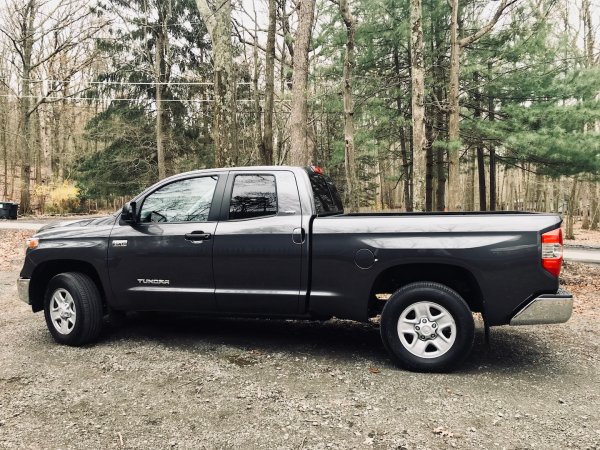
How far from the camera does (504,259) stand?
153 inches

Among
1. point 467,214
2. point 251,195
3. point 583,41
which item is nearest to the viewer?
point 467,214

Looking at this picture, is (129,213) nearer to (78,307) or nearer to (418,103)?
(78,307)

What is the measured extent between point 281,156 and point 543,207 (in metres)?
25.5

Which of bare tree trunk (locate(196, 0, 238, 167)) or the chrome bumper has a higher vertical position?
bare tree trunk (locate(196, 0, 238, 167))

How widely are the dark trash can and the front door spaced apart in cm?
2262

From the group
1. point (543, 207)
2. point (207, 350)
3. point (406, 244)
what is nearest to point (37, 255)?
point (207, 350)

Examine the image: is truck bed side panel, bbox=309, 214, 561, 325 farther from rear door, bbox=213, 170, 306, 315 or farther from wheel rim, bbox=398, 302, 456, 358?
wheel rim, bbox=398, 302, 456, 358

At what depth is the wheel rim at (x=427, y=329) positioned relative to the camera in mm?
4066

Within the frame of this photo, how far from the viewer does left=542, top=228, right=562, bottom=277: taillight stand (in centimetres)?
381

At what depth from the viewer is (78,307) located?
4891 mm

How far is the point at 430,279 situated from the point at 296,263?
1.27 metres

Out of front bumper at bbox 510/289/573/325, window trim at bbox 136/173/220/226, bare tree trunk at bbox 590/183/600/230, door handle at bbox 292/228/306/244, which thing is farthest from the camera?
bare tree trunk at bbox 590/183/600/230

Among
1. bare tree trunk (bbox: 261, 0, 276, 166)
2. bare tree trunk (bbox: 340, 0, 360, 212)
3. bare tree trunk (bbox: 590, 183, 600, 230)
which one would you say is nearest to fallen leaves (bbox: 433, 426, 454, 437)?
bare tree trunk (bbox: 340, 0, 360, 212)

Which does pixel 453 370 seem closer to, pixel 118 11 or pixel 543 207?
pixel 118 11
